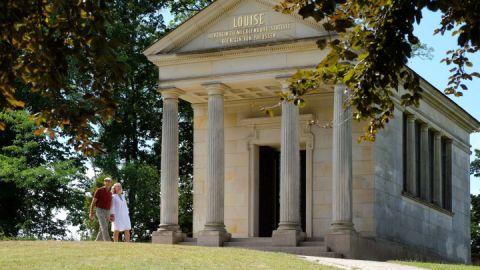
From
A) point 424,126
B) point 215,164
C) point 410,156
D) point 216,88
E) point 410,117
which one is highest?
point 216,88

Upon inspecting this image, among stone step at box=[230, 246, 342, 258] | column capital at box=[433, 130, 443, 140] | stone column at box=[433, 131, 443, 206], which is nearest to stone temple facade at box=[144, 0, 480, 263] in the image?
stone step at box=[230, 246, 342, 258]

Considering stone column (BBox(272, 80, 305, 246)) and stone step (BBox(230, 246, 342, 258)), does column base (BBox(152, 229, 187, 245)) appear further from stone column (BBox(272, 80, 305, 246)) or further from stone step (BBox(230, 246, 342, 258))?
stone step (BBox(230, 246, 342, 258))

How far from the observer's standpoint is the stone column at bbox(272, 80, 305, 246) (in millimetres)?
30000

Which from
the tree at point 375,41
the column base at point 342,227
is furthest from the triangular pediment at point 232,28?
the tree at point 375,41

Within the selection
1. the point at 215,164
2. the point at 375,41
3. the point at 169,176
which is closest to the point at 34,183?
the point at 169,176

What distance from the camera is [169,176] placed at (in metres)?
33.2

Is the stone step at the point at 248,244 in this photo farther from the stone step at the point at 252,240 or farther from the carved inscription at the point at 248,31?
the carved inscription at the point at 248,31

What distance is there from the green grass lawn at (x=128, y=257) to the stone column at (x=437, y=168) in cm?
1576

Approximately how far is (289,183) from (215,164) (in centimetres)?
293

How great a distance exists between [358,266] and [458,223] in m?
18.4

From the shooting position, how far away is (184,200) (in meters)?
47.6

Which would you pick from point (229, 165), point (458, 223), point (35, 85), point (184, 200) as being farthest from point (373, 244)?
point (35, 85)

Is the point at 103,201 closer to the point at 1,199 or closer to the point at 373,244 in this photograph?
the point at 373,244

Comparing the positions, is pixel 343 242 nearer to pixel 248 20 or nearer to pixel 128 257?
pixel 248 20
